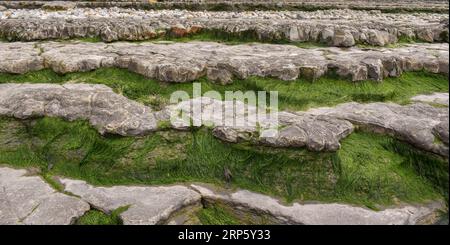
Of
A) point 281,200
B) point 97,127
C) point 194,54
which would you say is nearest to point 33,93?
point 97,127

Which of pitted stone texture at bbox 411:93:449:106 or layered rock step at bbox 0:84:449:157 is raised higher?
pitted stone texture at bbox 411:93:449:106

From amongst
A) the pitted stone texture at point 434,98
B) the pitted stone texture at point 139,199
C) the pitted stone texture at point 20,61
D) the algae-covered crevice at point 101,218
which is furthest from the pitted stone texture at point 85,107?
the pitted stone texture at point 434,98

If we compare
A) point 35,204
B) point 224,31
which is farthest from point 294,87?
point 35,204

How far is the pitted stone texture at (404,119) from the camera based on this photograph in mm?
4031

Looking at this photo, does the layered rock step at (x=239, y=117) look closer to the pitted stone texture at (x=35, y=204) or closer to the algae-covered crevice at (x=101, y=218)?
the pitted stone texture at (x=35, y=204)

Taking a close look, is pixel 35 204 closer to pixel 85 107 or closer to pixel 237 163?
pixel 85 107

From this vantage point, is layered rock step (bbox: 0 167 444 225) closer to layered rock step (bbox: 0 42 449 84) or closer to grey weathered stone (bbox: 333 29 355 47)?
layered rock step (bbox: 0 42 449 84)

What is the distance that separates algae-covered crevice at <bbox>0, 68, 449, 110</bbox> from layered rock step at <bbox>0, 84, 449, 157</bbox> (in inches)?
9.1

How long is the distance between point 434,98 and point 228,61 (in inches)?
113

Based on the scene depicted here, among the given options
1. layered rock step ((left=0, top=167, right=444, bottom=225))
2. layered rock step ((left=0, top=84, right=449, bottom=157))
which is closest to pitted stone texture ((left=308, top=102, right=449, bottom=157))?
layered rock step ((left=0, top=84, right=449, bottom=157))

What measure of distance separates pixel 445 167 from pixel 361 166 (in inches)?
31.1

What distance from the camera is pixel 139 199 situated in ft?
12.9

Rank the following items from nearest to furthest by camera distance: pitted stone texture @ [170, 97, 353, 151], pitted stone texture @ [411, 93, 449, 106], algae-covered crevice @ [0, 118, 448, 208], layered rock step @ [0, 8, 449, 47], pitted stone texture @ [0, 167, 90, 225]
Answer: pitted stone texture @ [0, 167, 90, 225] → algae-covered crevice @ [0, 118, 448, 208] → pitted stone texture @ [170, 97, 353, 151] → pitted stone texture @ [411, 93, 449, 106] → layered rock step @ [0, 8, 449, 47]

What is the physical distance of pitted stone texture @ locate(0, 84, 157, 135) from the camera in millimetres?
4699
